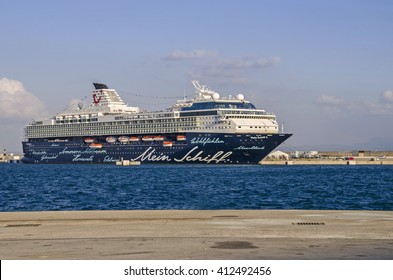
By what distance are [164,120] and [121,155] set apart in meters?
10.2

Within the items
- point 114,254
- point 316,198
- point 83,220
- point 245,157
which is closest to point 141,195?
point 316,198

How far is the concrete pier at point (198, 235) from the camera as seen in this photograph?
10.5m

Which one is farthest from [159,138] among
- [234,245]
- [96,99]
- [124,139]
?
[234,245]

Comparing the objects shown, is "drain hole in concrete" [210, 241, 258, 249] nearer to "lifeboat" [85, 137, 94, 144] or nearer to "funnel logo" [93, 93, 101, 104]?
"lifeboat" [85, 137, 94, 144]

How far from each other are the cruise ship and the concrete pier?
86739 mm

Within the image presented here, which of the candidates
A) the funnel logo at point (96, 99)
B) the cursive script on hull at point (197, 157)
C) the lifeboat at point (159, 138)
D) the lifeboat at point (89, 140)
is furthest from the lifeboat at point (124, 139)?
the funnel logo at point (96, 99)

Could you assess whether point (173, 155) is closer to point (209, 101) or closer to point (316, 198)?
point (209, 101)

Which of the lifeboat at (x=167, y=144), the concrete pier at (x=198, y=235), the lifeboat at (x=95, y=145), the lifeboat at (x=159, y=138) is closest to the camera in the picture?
the concrete pier at (x=198, y=235)

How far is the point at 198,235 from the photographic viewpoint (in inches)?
503

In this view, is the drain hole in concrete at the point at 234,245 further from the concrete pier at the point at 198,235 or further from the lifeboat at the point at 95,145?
the lifeboat at the point at 95,145

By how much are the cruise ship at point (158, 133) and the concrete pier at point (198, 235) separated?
86739mm

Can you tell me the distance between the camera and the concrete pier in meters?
10.5

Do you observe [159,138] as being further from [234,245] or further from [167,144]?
[234,245]

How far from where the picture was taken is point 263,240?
11953 mm
